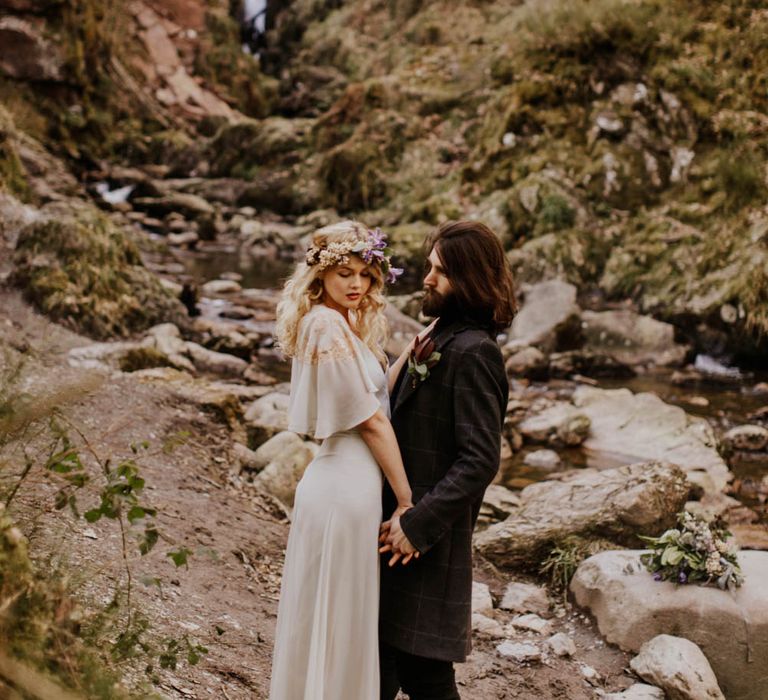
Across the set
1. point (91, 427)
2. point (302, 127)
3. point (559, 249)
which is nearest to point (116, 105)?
point (302, 127)

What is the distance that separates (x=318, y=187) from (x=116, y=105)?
10.7 m

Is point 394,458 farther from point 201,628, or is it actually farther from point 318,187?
point 318,187

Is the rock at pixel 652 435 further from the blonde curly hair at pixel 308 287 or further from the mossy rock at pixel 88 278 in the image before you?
the mossy rock at pixel 88 278

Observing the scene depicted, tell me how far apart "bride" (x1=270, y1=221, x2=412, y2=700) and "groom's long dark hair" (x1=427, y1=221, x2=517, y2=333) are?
0.31 meters

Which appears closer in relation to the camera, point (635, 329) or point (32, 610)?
point (32, 610)

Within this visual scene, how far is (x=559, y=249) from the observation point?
1317 centimetres

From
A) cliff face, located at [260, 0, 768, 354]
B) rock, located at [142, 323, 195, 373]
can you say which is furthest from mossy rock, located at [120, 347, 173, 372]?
cliff face, located at [260, 0, 768, 354]

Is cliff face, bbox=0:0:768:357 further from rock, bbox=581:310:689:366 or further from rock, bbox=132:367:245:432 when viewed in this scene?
rock, bbox=132:367:245:432

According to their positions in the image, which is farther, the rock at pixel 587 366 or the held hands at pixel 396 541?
the rock at pixel 587 366

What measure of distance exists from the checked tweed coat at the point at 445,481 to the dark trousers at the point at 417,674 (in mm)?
102

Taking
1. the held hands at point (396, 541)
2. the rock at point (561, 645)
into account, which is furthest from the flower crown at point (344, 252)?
the rock at point (561, 645)

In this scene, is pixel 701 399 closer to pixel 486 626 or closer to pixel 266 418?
pixel 266 418

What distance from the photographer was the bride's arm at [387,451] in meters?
2.40

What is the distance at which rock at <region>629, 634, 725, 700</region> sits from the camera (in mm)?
3508
